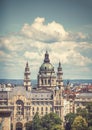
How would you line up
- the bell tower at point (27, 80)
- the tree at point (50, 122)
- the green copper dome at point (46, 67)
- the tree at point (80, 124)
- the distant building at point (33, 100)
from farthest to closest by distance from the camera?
the green copper dome at point (46, 67) → the bell tower at point (27, 80) → the distant building at point (33, 100) → the tree at point (50, 122) → the tree at point (80, 124)

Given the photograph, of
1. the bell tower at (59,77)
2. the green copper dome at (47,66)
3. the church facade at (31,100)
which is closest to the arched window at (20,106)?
the church facade at (31,100)

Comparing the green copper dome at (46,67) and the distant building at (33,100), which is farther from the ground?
the green copper dome at (46,67)

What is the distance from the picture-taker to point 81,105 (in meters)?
21.8

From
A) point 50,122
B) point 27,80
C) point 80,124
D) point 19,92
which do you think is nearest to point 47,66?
point 27,80

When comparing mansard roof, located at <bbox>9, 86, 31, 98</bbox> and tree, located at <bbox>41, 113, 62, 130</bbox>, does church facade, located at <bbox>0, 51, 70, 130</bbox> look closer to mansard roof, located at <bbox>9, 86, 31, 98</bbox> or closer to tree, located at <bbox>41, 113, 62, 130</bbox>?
mansard roof, located at <bbox>9, 86, 31, 98</bbox>

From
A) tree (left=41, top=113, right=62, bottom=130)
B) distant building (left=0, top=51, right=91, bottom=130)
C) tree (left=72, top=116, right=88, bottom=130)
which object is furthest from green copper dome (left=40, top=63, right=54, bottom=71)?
tree (left=72, top=116, right=88, bottom=130)

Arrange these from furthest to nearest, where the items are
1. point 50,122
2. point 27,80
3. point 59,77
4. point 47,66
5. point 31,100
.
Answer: point 47,66 < point 59,77 < point 27,80 < point 31,100 < point 50,122

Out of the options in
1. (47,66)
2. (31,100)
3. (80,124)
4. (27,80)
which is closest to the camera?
(80,124)

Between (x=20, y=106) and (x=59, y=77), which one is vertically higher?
(x=59, y=77)

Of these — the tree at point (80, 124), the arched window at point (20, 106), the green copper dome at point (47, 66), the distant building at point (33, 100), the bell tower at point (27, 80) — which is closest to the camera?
the tree at point (80, 124)

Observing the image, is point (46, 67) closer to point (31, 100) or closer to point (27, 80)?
point (27, 80)

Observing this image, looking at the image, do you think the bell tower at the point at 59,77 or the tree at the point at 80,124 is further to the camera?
the bell tower at the point at 59,77

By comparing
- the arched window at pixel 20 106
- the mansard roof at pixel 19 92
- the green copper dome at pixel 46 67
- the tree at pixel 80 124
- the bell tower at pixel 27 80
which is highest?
the green copper dome at pixel 46 67

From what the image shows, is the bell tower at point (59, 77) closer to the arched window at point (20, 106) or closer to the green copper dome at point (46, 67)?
the green copper dome at point (46, 67)
